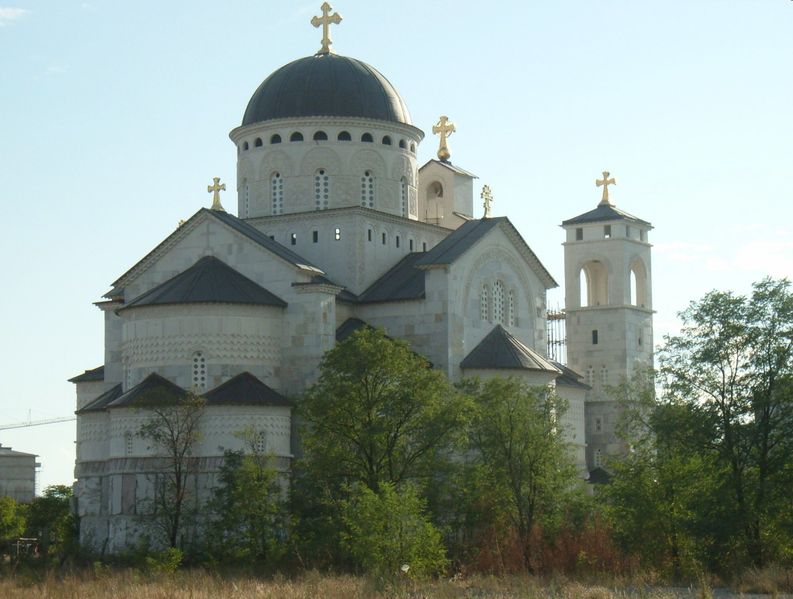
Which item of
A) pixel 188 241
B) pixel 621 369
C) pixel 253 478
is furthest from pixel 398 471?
pixel 621 369

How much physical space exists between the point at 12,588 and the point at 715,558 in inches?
680

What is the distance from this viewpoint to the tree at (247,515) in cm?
4838

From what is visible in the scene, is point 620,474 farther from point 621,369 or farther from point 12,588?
point 621,369

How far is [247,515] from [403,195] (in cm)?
1721

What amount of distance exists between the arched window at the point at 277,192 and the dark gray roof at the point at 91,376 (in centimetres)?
828

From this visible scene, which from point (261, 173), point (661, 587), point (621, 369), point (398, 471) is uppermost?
point (261, 173)

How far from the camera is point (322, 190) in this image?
60719 millimetres

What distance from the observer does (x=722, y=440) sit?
44438 mm

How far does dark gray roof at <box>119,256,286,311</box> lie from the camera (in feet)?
176

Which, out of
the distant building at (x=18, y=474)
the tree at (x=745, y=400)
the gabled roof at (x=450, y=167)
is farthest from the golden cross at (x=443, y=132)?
the distant building at (x=18, y=474)

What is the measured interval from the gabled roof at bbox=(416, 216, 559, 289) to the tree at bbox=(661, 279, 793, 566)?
1367 centimetres

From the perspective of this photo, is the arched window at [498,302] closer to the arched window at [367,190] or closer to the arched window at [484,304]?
the arched window at [484,304]

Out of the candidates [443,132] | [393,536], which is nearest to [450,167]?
[443,132]

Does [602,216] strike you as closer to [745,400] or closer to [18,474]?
[745,400]
